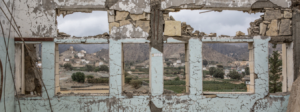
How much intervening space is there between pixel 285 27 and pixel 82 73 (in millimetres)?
23477

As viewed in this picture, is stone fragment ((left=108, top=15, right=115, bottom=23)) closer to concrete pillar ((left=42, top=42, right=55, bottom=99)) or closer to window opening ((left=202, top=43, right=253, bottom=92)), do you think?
concrete pillar ((left=42, top=42, right=55, bottom=99))

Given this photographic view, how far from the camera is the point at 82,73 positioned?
25.2 metres

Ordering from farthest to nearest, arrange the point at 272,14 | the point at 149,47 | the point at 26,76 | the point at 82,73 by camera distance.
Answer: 1. the point at 82,73
2. the point at 26,76
3. the point at 272,14
4. the point at 149,47

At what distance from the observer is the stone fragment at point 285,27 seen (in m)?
5.54

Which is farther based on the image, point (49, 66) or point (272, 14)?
point (272, 14)

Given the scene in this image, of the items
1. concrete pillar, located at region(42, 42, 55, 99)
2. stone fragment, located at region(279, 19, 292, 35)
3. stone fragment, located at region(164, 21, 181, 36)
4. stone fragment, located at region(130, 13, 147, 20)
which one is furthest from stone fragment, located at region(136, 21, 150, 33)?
stone fragment, located at region(279, 19, 292, 35)

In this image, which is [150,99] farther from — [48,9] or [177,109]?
[48,9]

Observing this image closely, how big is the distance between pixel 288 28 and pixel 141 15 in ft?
13.7

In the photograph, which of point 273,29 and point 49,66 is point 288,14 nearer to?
point 273,29

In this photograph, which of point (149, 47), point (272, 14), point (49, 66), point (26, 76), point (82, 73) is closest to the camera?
point (49, 66)

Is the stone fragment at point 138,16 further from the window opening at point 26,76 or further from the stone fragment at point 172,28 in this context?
the window opening at point 26,76

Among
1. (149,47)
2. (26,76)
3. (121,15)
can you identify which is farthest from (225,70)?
(26,76)

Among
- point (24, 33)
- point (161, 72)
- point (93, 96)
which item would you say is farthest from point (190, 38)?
point (24, 33)

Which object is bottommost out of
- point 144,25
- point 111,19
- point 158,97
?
point 158,97
